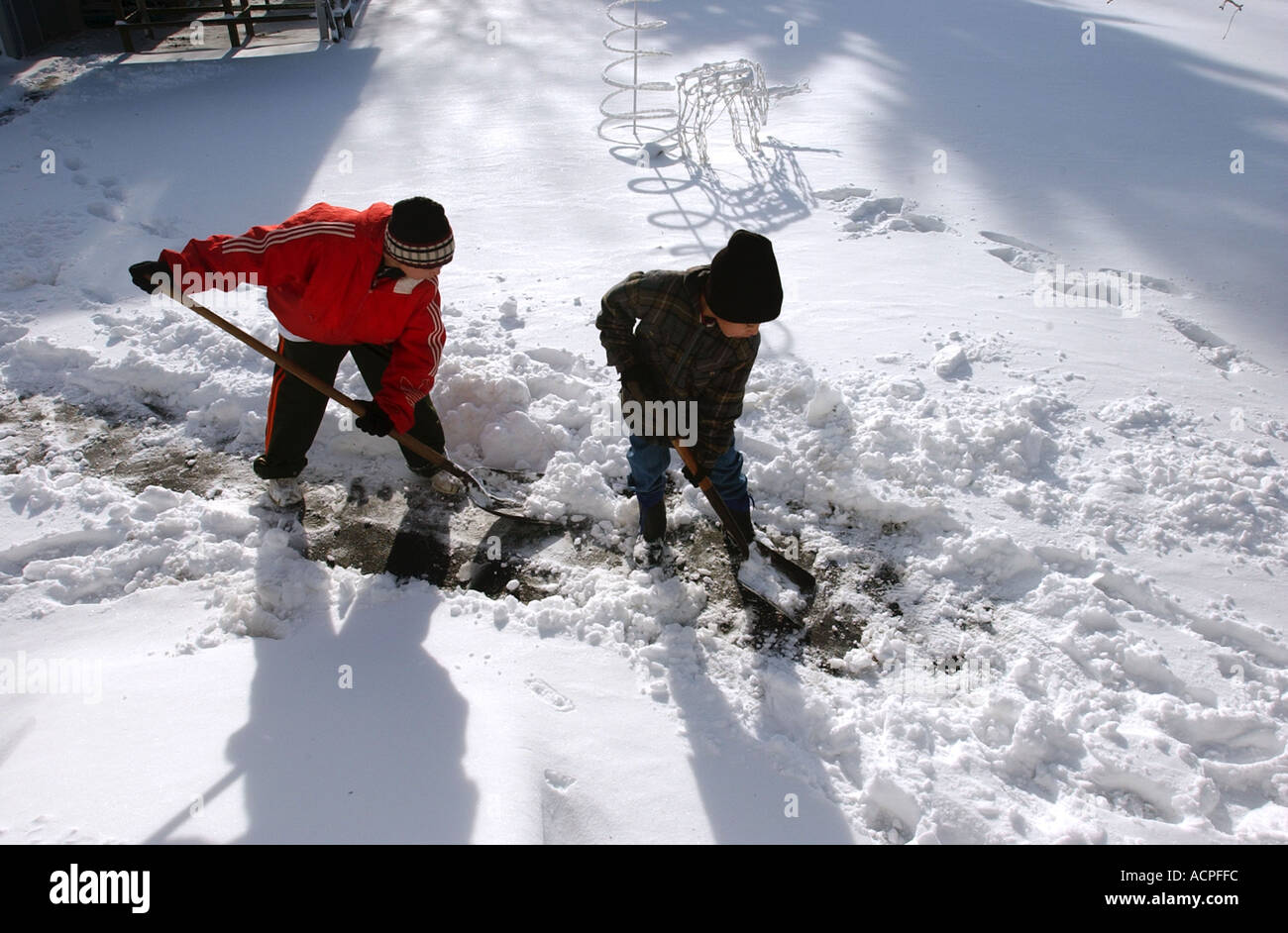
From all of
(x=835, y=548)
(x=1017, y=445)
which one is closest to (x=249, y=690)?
(x=835, y=548)

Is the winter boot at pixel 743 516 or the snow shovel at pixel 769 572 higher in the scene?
the winter boot at pixel 743 516

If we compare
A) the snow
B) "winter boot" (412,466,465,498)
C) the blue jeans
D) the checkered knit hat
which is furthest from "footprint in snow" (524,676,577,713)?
the checkered knit hat

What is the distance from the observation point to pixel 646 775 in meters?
2.37

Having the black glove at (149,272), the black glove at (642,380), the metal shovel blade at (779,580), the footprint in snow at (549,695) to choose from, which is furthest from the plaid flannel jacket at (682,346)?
the black glove at (149,272)

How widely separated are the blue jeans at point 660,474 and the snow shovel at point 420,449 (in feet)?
1.51

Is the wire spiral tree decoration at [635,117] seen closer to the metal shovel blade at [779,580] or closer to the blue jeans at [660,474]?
the blue jeans at [660,474]

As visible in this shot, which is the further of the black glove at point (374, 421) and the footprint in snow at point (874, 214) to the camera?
the footprint in snow at point (874, 214)

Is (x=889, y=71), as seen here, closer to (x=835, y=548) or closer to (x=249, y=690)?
(x=835, y=548)

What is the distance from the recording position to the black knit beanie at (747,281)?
91.3 inches

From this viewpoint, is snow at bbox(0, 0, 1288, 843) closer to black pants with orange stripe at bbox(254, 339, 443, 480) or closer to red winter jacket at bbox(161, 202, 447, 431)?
black pants with orange stripe at bbox(254, 339, 443, 480)

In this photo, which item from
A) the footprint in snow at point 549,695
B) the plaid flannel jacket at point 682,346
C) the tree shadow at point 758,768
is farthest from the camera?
the plaid flannel jacket at point 682,346

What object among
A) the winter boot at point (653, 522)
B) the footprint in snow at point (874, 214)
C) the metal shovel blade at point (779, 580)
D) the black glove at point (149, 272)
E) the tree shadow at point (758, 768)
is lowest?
the tree shadow at point (758, 768)

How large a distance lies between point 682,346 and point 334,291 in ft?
4.16

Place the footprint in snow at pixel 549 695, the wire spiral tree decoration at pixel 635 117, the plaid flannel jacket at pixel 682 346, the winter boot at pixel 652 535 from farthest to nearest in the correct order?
1. the wire spiral tree decoration at pixel 635 117
2. the winter boot at pixel 652 535
3. the plaid flannel jacket at pixel 682 346
4. the footprint in snow at pixel 549 695
